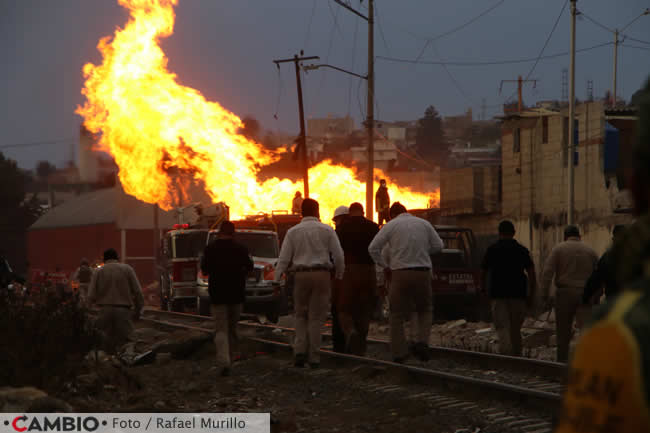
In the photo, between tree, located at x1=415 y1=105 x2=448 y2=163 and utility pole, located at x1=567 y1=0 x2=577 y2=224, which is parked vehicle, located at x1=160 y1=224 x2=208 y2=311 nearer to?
utility pole, located at x1=567 y1=0 x2=577 y2=224

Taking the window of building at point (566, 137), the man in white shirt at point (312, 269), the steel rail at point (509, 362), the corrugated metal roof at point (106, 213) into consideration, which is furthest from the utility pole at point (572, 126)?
the corrugated metal roof at point (106, 213)

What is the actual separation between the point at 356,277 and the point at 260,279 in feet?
41.8

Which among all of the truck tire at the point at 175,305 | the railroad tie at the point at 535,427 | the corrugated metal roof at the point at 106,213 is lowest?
the truck tire at the point at 175,305

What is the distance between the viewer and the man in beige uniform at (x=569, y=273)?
12.3 metres

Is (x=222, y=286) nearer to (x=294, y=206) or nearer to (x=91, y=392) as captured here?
(x=91, y=392)

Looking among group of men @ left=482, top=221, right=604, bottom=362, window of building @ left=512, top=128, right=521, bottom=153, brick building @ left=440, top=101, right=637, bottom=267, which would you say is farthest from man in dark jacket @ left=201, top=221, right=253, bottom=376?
window of building @ left=512, top=128, right=521, bottom=153

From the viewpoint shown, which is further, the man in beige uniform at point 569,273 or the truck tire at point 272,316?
the truck tire at point 272,316

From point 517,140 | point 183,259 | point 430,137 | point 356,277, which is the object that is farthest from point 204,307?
point 430,137

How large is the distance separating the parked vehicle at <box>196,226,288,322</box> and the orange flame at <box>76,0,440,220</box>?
37.5 ft

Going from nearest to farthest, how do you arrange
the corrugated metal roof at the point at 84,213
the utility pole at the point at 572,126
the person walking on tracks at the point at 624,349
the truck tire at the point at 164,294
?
the person walking on tracks at the point at 624,349, the truck tire at the point at 164,294, the utility pole at the point at 572,126, the corrugated metal roof at the point at 84,213

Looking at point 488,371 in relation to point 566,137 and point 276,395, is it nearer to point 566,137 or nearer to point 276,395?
point 276,395

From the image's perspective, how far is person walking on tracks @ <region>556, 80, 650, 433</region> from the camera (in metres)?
1.77

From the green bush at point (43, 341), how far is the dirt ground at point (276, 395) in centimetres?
29

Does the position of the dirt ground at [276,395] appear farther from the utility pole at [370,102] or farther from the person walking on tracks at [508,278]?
the utility pole at [370,102]
